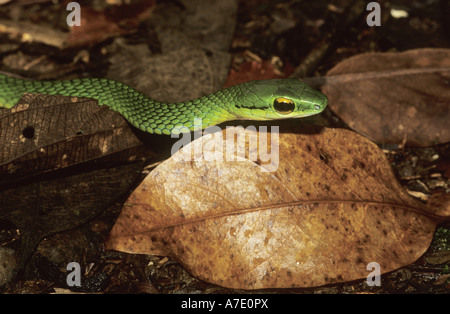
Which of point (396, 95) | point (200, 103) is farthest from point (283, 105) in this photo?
point (396, 95)

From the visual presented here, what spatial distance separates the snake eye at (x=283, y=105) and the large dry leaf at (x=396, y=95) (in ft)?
2.38

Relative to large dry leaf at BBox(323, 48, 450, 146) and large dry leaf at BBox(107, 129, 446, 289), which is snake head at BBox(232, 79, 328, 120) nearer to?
large dry leaf at BBox(107, 129, 446, 289)

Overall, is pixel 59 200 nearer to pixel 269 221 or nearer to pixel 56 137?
pixel 56 137

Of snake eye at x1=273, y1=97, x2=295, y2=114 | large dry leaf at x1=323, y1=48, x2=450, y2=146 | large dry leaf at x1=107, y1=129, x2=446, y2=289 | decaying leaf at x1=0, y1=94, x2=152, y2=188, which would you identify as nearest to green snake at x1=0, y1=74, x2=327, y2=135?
snake eye at x1=273, y1=97, x2=295, y2=114

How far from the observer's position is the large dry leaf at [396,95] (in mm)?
3842

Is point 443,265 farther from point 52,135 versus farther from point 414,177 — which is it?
point 52,135

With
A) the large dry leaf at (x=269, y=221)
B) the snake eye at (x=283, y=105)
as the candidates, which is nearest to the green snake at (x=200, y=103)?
the snake eye at (x=283, y=105)

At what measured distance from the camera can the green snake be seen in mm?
3531

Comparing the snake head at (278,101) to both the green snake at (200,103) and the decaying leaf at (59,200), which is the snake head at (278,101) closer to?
the green snake at (200,103)

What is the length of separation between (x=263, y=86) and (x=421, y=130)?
5.25 feet

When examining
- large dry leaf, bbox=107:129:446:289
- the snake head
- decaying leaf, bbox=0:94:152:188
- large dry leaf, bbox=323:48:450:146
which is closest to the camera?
large dry leaf, bbox=107:129:446:289

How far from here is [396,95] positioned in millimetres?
3998

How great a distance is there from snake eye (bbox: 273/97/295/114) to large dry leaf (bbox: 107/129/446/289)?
1.60ft

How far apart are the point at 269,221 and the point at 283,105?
116cm
